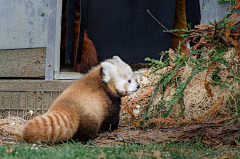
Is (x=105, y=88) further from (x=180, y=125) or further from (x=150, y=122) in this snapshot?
(x=180, y=125)

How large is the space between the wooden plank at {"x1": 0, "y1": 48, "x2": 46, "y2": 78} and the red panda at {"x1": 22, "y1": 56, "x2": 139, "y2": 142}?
149cm

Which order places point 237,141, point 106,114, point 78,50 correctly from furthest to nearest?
point 78,50 < point 106,114 < point 237,141

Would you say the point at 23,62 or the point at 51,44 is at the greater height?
the point at 51,44

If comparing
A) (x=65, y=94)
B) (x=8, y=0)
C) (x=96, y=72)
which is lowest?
(x=65, y=94)

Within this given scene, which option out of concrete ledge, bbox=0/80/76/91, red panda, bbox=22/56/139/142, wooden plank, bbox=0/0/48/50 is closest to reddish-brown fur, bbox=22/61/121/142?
red panda, bbox=22/56/139/142

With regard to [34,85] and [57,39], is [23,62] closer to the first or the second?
[34,85]

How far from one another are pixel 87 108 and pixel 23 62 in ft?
7.25

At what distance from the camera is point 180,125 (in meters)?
2.77

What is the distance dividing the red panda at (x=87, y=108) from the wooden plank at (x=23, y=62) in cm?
149

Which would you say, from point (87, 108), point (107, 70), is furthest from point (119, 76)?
point (87, 108)

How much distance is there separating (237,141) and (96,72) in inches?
72.7

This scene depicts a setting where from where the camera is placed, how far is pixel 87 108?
8.91 ft

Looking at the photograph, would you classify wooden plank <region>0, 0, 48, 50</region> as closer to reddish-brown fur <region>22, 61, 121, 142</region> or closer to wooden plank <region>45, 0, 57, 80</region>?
wooden plank <region>45, 0, 57, 80</region>

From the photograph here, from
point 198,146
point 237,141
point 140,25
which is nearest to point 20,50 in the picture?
point 140,25
